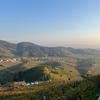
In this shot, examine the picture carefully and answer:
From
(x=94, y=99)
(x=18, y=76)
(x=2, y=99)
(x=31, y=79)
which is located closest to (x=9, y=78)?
(x=18, y=76)

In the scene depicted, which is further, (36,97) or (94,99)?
(36,97)

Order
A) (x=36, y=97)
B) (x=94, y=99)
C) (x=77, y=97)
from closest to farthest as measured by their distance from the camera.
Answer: (x=94, y=99) < (x=77, y=97) < (x=36, y=97)

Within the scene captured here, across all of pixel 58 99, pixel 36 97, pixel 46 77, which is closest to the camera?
pixel 58 99

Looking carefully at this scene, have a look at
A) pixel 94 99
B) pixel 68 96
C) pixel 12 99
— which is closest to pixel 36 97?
pixel 12 99

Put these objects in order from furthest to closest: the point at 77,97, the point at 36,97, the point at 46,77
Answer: the point at 46,77 → the point at 36,97 → the point at 77,97

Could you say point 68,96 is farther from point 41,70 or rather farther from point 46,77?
point 41,70

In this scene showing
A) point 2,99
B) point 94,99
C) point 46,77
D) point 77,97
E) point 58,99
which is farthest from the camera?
point 46,77

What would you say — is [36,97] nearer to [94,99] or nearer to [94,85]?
[94,85]

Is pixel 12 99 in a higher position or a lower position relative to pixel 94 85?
lower

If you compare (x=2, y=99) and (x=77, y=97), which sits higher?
(x=77, y=97)
